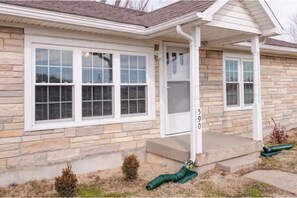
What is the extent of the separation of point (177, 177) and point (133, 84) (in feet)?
7.58

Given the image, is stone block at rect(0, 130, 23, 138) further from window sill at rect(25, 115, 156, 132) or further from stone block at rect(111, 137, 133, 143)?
stone block at rect(111, 137, 133, 143)

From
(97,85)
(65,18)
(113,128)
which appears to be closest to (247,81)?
(113,128)

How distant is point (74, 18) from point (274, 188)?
173 inches

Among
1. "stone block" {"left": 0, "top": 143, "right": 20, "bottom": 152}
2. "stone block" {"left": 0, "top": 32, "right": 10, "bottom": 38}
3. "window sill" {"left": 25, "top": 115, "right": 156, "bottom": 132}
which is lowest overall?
"stone block" {"left": 0, "top": 143, "right": 20, "bottom": 152}

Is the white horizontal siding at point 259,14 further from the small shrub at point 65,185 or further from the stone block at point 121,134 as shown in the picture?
the small shrub at point 65,185

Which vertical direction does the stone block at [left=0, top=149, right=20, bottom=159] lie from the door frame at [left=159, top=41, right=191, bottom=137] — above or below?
below

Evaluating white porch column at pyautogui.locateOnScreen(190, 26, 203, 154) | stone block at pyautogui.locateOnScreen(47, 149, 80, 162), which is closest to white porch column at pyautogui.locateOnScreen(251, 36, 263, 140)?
white porch column at pyautogui.locateOnScreen(190, 26, 203, 154)

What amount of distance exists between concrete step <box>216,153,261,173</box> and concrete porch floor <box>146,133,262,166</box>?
81mm

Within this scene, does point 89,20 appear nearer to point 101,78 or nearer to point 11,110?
point 101,78

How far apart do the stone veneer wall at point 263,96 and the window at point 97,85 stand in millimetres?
2731

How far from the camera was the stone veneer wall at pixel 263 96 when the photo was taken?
281 inches

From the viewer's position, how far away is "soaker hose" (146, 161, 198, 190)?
4238mm

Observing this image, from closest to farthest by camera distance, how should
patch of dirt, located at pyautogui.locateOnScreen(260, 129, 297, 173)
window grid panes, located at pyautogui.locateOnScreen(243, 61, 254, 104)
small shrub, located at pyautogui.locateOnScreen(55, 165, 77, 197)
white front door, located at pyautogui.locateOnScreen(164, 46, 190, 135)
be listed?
small shrub, located at pyautogui.locateOnScreen(55, 165, 77, 197)
patch of dirt, located at pyautogui.locateOnScreen(260, 129, 297, 173)
white front door, located at pyautogui.locateOnScreen(164, 46, 190, 135)
window grid panes, located at pyautogui.locateOnScreen(243, 61, 254, 104)

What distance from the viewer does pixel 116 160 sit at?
217 inches
